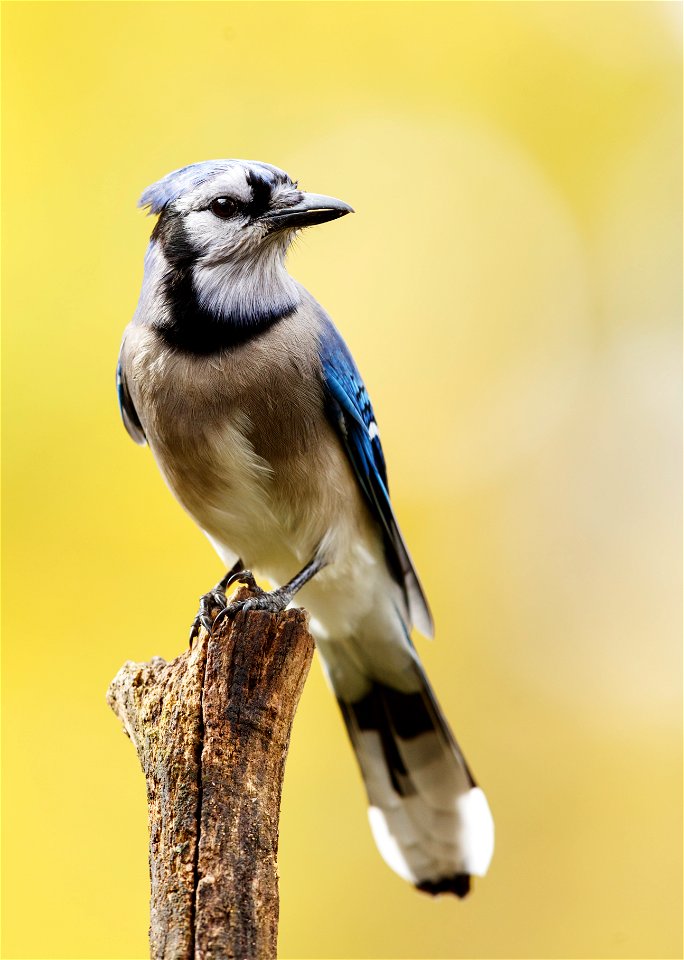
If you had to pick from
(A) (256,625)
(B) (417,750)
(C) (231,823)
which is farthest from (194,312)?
(B) (417,750)

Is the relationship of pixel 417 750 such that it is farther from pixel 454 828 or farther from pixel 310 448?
pixel 310 448

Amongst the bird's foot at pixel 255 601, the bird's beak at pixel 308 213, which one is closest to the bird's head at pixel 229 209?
the bird's beak at pixel 308 213

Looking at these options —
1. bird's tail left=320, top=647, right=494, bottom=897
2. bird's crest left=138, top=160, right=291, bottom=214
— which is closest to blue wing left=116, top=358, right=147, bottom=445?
bird's crest left=138, top=160, right=291, bottom=214

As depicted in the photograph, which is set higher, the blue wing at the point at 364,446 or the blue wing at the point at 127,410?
the blue wing at the point at 127,410

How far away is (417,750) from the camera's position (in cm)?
342

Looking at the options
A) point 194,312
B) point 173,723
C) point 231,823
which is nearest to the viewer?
point 231,823

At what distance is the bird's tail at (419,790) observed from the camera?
3295mm

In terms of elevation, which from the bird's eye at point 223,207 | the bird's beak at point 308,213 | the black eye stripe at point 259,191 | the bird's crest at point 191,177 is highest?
the bird's crest at point 191,177

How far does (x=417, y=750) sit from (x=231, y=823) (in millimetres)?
1346

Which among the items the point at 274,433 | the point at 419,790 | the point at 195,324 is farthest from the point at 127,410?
the point at 419,790

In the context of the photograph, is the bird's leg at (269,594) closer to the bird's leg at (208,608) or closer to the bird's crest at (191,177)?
the bird's leg at (208,608)

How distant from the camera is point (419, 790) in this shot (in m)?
3.38

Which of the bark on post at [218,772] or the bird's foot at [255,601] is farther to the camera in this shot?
the bird's foot at [255,601]

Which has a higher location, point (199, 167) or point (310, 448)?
point (199, 167)
